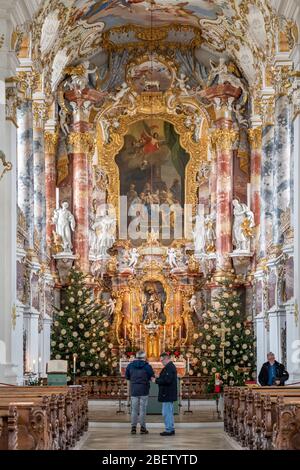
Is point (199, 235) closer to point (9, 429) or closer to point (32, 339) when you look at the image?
point (32, 339)

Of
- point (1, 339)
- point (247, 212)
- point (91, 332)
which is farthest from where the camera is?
point (247, 212)

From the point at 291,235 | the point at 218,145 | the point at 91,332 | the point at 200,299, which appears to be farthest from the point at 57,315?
the point at 291,235

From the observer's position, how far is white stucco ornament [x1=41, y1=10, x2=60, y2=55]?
31.0 m

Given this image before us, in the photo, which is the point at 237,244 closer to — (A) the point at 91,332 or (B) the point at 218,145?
(B) the point at 218,145

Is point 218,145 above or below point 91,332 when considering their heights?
above

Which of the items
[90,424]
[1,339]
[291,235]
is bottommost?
[90,424]

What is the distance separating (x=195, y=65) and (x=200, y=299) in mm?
7747

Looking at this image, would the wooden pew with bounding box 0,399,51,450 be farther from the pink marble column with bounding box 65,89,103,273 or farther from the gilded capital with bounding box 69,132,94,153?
the gilded capital with bounding box 69,132,94,153

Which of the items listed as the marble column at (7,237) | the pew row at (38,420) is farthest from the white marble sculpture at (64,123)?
the pew row at (38,420)

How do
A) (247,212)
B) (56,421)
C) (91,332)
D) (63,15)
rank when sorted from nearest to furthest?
(56,421) < (63,15) < (91,332) < (247,212)

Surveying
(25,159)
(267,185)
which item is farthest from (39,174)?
(267,185)

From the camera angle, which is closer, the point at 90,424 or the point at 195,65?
the point at 90,424

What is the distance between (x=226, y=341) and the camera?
108ft

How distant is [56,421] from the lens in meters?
14.3
